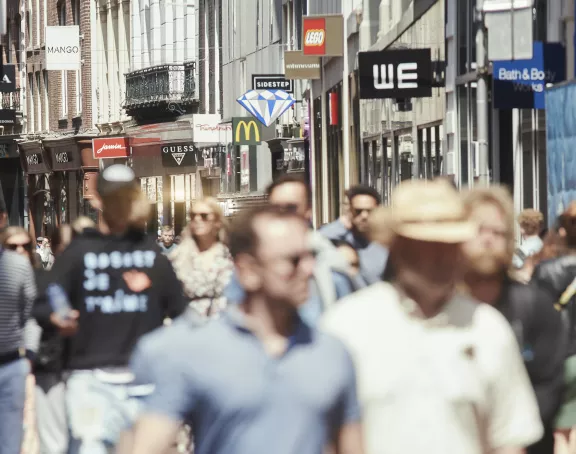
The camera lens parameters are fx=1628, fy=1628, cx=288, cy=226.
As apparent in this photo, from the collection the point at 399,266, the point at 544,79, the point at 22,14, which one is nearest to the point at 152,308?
the point at 399,266

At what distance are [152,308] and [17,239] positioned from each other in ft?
13.0

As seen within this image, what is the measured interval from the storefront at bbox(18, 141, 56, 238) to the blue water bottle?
49968 mm

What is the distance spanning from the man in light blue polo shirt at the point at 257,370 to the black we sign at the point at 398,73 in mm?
16173

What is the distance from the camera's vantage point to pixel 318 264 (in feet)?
23.5

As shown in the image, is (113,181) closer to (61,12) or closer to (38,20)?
(61,12)

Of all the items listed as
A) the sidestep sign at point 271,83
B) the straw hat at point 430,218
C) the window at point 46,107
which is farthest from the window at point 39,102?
the straw hat at point 430,218

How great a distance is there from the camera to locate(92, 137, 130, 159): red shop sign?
165 feet

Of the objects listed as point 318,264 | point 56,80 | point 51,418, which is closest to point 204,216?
point 51,418

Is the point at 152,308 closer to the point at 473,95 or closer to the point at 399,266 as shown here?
the point at 399,266

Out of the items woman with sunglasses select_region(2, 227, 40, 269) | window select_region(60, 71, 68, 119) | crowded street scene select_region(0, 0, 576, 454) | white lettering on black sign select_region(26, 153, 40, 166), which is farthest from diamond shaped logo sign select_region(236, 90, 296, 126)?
white lettering on black sign select_region(26, 153, 40, 166)

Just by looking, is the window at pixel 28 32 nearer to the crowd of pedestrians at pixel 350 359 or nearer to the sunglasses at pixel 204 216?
the sunglasses at pixel 204 216

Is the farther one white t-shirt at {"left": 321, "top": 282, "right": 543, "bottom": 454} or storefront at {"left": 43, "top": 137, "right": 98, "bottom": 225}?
storefront at {"left": 43, "top": 137, "right": 98, "bottom": 225}

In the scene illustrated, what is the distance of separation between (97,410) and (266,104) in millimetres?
24828

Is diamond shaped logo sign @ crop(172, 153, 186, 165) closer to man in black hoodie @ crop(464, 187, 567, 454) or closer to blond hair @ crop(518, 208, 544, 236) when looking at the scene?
blond hair @ crop(518, 208, 544, 236)
